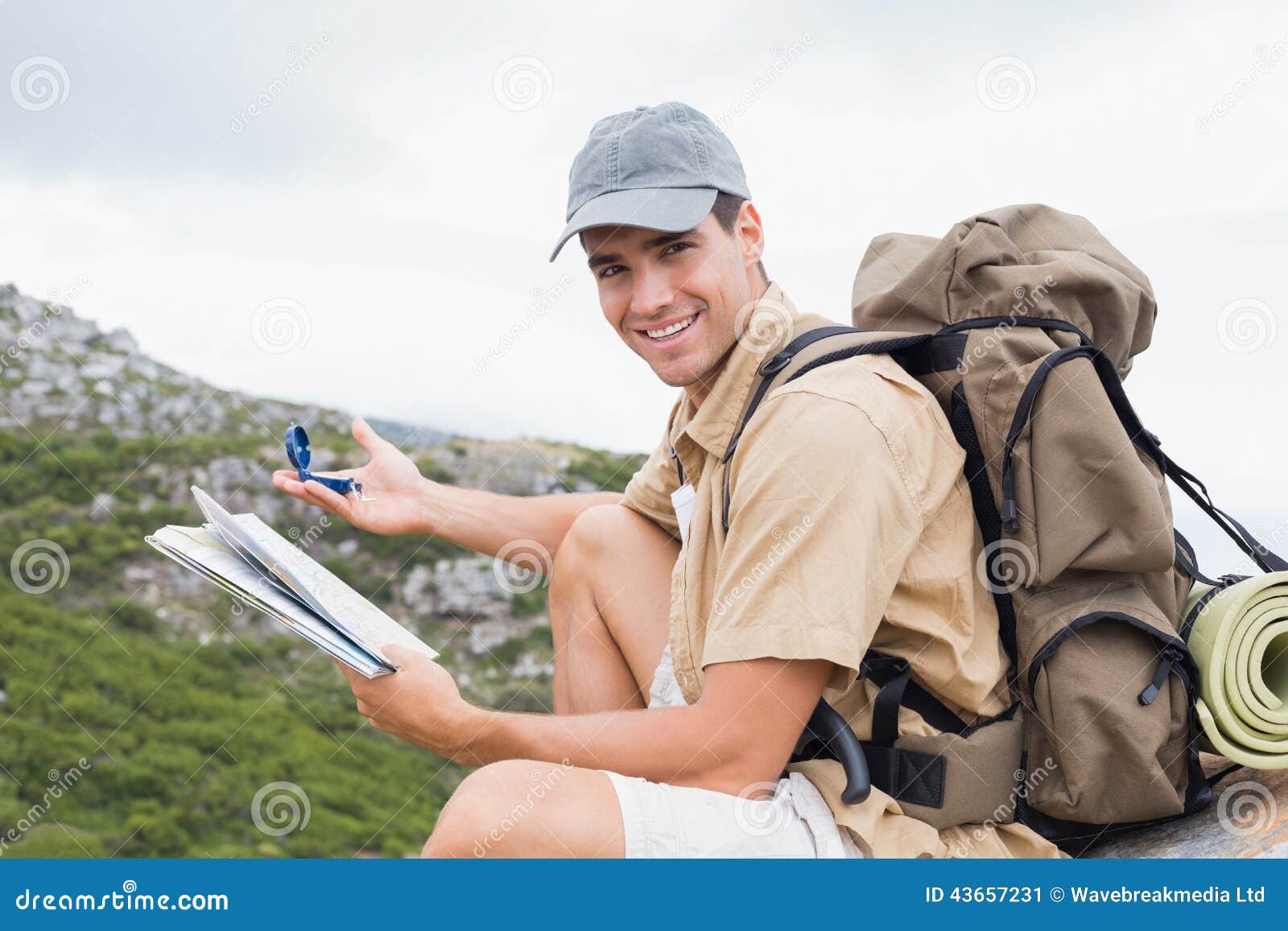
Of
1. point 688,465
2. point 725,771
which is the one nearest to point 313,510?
point 688,465

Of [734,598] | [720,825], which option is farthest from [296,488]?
[720,825]

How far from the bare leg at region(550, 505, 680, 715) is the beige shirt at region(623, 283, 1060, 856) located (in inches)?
24.5

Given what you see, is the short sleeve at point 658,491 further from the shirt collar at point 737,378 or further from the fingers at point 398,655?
the fingers at point 398,655

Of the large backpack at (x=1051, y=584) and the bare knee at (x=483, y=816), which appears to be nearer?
the bare knee at (x=483, y=816)

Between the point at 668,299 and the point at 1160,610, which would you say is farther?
the point at 668,299

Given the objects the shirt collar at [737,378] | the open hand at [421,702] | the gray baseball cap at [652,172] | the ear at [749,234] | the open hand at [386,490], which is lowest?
the open hand at [421,702]

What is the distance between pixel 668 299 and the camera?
338 centimetres

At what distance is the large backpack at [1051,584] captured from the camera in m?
2.83

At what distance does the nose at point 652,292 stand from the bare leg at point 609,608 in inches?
33.9

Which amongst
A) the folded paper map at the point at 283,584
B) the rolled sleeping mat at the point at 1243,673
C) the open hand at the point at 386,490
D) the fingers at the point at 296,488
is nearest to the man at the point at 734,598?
the folded paper map at the point at 283,584

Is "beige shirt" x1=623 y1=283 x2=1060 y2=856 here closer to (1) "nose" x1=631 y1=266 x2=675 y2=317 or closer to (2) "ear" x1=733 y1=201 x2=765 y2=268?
(1) "nose" x1=631 y1=266 x2=675 y2=317

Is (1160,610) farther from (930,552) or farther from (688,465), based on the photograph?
(688,465)

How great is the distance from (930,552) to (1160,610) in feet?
2.08

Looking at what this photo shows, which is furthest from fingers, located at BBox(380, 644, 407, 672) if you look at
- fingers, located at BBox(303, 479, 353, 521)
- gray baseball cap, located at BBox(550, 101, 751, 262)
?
gray baseball cap, located at BBox(550, 101, 751, 262)
